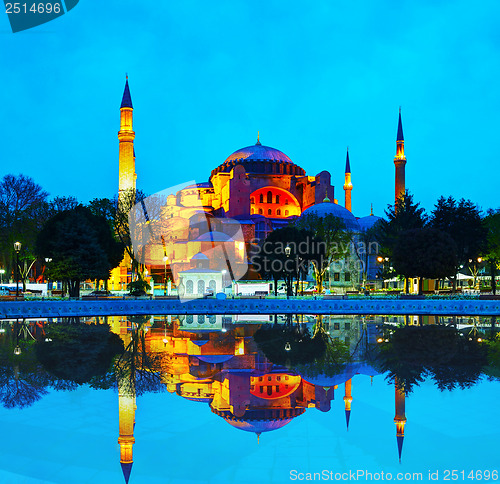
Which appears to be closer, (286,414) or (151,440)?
(151,440)

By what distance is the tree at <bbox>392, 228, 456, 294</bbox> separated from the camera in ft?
112

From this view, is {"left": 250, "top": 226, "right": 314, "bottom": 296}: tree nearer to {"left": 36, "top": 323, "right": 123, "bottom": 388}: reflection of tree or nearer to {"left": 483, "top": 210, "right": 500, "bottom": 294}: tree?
{"left": 483, "top": 210, "right": 500, "bottom": 294}: tree

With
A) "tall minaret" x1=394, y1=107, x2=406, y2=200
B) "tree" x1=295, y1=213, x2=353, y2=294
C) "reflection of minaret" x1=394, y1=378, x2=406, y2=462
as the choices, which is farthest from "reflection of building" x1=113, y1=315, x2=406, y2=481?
"tall minaret" x1=394, y1=107, x2=406, y2=200

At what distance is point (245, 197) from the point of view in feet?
202

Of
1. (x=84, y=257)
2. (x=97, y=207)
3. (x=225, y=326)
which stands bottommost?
(x=225, y=326)

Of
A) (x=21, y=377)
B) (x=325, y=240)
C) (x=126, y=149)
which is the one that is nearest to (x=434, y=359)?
(x=21, y=377)

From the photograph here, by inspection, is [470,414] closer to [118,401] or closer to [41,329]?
[118,401]

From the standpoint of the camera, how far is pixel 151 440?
7691 millimetres

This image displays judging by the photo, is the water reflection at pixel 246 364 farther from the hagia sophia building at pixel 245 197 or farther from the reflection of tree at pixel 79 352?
the hagia sophia building at pixel 245 197

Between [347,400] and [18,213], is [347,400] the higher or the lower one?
the lower one

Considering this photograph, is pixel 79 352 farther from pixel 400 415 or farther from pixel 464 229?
pixel 464 229

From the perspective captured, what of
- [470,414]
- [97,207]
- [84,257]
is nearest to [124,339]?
[470,414]

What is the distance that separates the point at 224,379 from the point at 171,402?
1.90 m

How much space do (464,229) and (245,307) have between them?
19.5 meters
